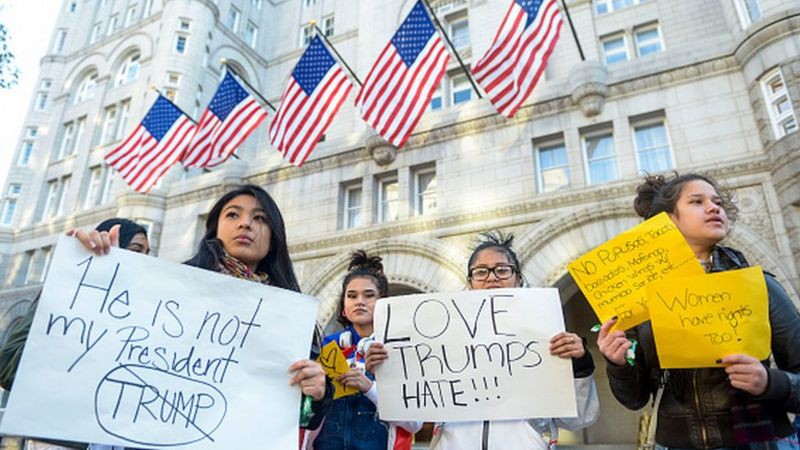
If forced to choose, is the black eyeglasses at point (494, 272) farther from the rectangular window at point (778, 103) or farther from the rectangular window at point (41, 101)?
the rectangular window at point (41, 101)

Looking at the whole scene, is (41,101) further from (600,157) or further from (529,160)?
(600,157)

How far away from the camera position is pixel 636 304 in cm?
253

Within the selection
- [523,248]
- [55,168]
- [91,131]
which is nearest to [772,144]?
[523,248]

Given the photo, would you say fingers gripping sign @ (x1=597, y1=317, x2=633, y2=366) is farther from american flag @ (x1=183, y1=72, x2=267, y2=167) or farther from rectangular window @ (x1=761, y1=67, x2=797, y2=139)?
american flag @ (x1=183, y1=72, x2=267, y2=167)

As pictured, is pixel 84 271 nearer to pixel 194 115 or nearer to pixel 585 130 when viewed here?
pixel 585 130

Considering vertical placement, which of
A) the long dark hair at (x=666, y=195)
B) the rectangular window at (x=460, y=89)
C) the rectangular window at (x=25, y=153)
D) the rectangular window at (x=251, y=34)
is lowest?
the long dark hair at (x=666, y=195)

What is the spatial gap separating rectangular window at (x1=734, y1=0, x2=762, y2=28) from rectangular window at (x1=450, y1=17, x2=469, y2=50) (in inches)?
345

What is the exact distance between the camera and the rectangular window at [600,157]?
37.9 feet

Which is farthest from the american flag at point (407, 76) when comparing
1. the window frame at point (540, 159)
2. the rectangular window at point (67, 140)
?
the rectangular window at point (67, 140)

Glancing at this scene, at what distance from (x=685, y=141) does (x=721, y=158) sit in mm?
837

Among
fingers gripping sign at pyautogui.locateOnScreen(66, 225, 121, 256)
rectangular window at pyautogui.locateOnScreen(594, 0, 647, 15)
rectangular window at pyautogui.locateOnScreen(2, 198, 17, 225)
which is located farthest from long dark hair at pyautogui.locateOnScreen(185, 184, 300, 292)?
rectangular window at pyautogui.locateOnScreen(2, 198, 17, 225)

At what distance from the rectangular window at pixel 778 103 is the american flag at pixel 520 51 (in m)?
4.86

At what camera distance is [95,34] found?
A: 2802cm

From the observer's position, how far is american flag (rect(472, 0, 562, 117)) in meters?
9.99
